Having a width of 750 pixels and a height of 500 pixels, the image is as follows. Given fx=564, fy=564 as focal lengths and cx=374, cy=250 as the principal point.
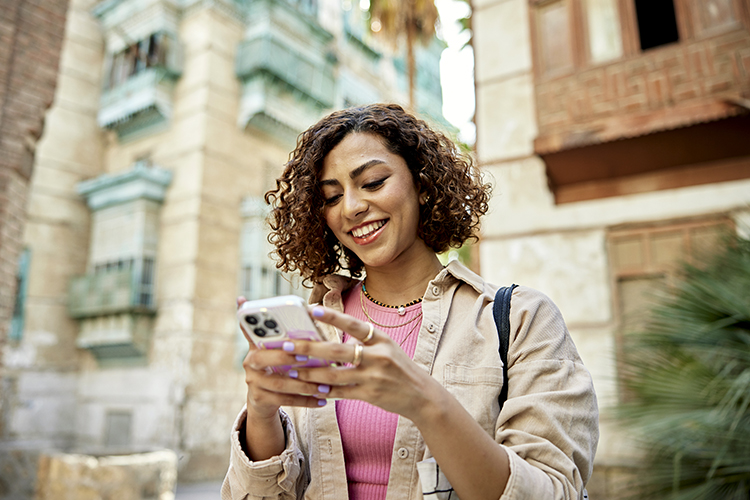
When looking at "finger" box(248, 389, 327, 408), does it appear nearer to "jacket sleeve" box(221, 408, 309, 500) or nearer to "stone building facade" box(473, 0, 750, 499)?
"jacket sleeve" box(221, 408, 309, 500)

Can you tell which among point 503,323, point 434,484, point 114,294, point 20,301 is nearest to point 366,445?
point 434,484

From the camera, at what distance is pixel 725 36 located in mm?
6070

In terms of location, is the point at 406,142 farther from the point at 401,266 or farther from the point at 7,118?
the point at 7,118

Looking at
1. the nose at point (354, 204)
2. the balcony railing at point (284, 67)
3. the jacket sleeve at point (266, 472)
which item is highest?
the balcony railing at point (284, 67)

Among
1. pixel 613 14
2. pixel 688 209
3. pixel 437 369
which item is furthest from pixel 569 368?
pixel 613 14

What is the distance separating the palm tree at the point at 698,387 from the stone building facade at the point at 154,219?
10.7 metres

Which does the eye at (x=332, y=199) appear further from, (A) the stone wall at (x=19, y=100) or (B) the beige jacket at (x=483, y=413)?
(A) the stone wall at (x=19, y=100)

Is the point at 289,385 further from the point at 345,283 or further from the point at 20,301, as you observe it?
the point at 20,301

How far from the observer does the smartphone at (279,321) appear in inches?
43.7

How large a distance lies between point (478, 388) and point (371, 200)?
656mm

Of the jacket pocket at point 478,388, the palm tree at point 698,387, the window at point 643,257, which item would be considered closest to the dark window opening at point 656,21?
the window at point 643,257

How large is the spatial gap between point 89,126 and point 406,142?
17.4 metres

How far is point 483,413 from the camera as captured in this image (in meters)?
1.45

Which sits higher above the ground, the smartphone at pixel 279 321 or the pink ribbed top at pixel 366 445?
the smartphone at pixel 279 321
